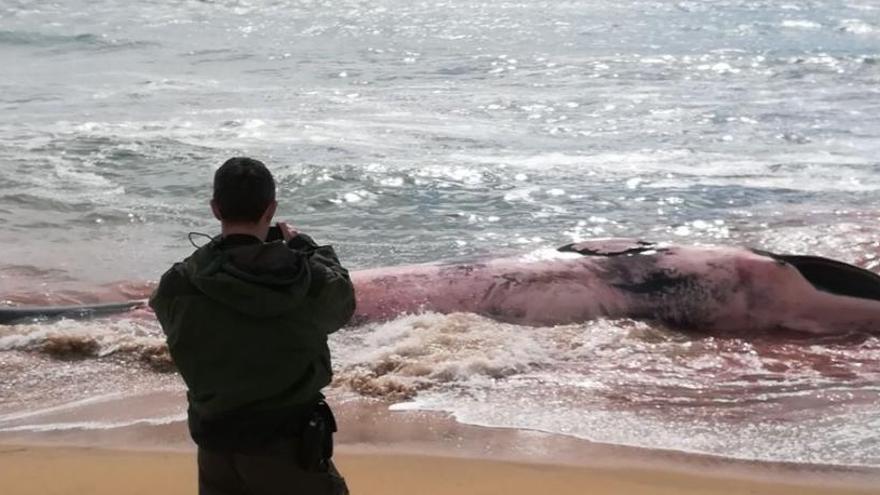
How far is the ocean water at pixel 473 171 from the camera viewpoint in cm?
550

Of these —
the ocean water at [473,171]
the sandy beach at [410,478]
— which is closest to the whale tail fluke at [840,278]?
the ocean water at [473,171]

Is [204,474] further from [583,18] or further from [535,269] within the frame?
[583,18]

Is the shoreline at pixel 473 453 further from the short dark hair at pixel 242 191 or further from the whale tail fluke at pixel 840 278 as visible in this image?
the whale tail fluke at pixel 840 278

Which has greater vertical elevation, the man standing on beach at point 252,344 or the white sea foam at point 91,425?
the man standing on beach at point 252,344

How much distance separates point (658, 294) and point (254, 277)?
13.2ft

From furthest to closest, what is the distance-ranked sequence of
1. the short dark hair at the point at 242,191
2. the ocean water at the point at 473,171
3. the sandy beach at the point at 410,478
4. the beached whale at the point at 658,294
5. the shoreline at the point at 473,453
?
the beached whale at the point at 658,294, the ocean water at the point at 473,171, the shoreline at the point at 473,453, the sandy beach at the point at 410,478, the short dark hair at the point at 242,191

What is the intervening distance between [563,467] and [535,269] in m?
2.43

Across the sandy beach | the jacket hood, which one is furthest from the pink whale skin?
the jacket hood

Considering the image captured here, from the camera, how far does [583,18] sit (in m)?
25.5

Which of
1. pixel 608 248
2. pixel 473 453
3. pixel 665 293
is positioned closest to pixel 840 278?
pixel 665 293

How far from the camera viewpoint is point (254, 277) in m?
2.91

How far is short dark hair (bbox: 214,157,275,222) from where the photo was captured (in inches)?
115

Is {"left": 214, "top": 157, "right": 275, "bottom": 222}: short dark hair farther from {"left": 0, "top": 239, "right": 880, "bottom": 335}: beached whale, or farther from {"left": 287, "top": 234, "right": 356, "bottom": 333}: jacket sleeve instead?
{"left": 0, "top": 239, "right": 880, "bottom": 335}: beached whale

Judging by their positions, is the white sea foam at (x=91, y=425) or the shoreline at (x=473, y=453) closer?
the shoreline at (x=473, y=453)
